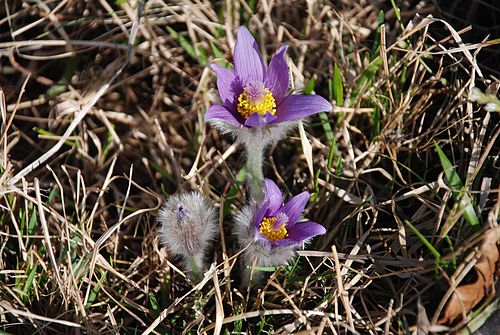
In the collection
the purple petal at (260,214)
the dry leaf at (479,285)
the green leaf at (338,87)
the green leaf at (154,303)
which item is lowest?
the green leaf at (154,303)

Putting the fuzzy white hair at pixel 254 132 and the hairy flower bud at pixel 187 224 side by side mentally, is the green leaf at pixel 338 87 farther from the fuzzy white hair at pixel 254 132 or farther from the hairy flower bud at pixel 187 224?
the hairy flower bud at pixel 187 224

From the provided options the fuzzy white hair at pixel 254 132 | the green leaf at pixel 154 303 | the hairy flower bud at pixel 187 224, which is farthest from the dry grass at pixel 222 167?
the fuzzy white hair at pixel 254 132

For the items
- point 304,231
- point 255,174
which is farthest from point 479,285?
point 255,174

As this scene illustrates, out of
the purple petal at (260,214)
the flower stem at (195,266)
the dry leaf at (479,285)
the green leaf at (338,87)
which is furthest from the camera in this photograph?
the green leaf at (338,87)

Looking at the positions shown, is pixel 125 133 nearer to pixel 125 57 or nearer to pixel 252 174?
pixel 125 57

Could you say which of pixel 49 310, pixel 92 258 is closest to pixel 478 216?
Result: pixel 92 258

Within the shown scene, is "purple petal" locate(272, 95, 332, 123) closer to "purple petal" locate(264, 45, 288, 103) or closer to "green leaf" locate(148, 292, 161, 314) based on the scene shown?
"purple petal" locate(264, 45, 288, 103)

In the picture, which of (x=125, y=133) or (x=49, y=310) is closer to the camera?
(x=49, y=310)

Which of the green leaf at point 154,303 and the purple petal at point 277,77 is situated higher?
the purple petal at point 277,77

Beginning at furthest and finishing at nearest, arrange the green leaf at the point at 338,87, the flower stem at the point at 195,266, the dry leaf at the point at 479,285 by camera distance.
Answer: the green leaf at the point at 338,87 → the flower stem at the point at 195,266 → the dry leaf at the point at 479,285
